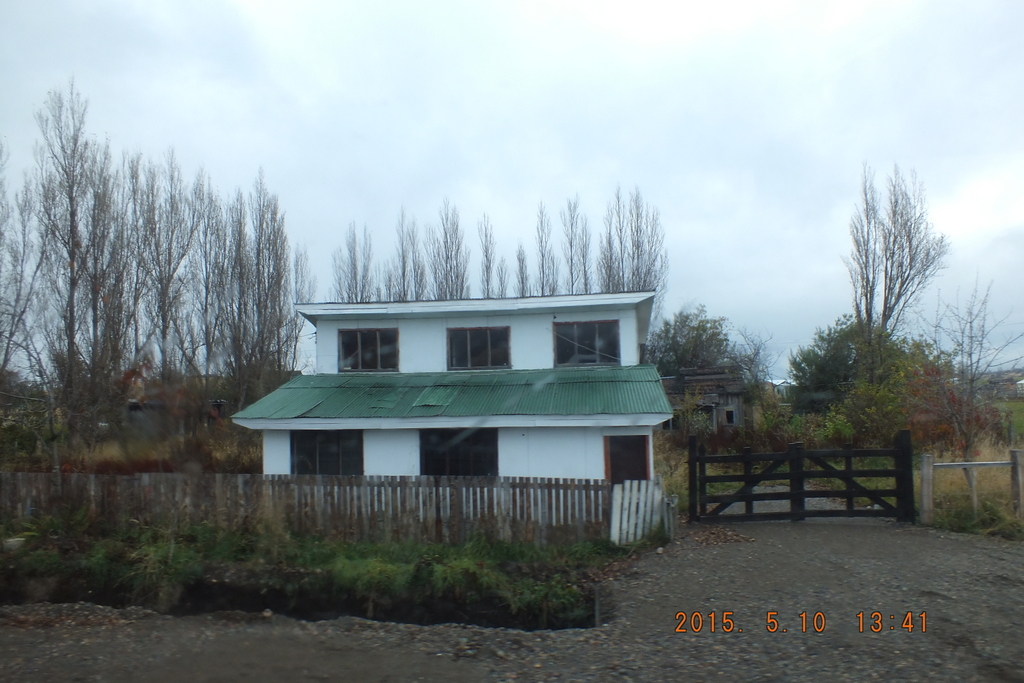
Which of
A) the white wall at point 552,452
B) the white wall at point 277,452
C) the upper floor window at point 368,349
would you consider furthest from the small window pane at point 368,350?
the white wall at point 552,452

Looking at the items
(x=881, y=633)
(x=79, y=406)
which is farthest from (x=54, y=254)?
(x=881, y=633)

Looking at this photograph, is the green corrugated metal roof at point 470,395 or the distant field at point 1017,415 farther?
the distant field at point 1017,415

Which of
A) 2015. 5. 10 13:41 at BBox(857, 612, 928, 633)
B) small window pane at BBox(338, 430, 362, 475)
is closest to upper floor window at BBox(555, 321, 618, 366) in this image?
small window pane at BBox(338, 430, 362, 475)

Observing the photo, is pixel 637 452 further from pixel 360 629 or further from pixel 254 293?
pixel 254 293

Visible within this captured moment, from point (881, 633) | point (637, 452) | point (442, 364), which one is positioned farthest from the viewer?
point (442, 364)

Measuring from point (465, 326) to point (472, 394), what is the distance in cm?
250

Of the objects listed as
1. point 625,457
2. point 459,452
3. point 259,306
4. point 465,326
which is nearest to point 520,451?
point 459,452

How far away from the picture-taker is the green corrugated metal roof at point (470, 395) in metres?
14.8

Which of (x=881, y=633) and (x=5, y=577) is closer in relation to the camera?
(x=881, y=633)

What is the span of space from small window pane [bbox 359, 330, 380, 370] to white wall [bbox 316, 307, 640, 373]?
0.67ft

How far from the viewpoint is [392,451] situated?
15.5 metres

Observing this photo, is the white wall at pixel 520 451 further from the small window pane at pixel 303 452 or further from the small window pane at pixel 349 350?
the small window pane at pixel 349 350

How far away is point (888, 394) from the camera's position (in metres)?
21.8

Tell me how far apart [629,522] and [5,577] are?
1009 centimetres
